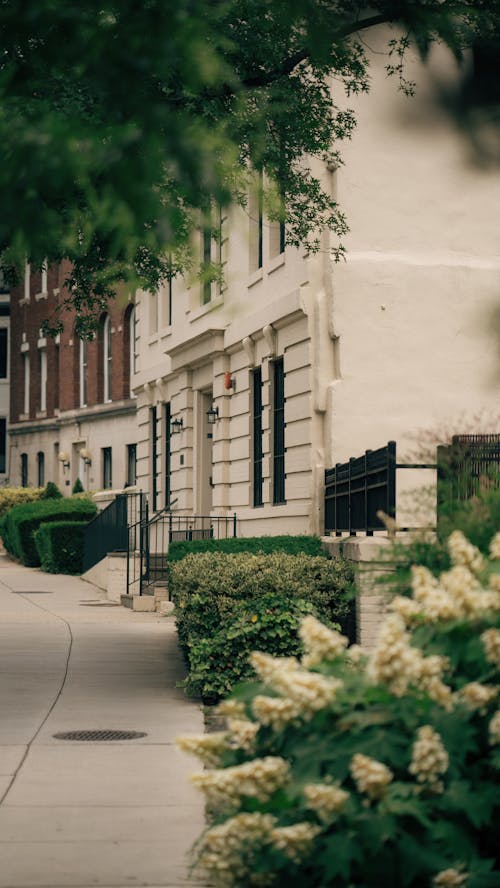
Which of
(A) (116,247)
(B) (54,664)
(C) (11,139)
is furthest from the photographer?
(B) (54,664)

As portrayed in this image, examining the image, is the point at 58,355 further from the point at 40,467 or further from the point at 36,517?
the point at 36,517

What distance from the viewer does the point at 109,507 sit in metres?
27.1

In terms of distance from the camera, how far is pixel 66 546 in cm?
3198

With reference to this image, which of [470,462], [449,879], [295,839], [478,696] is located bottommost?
[449,879]

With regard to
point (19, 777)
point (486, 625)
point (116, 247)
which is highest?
point (116, 247)

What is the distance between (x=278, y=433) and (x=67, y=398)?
2720 cm

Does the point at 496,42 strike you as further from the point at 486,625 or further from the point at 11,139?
the point at 486,625

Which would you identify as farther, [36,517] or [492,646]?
[36,517]


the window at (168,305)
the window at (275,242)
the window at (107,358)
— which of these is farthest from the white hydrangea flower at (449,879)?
the window at (107,358)

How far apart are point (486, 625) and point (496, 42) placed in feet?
7.33

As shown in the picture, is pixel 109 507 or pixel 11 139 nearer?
pixel 11 139

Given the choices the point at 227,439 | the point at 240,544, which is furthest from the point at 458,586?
the point at 227,439

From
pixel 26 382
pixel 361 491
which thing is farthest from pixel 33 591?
pixel 26 382

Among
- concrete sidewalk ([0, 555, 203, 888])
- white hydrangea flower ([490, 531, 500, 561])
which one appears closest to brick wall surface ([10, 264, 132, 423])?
concrete sidewalk ([0, 555, 203, 888])
